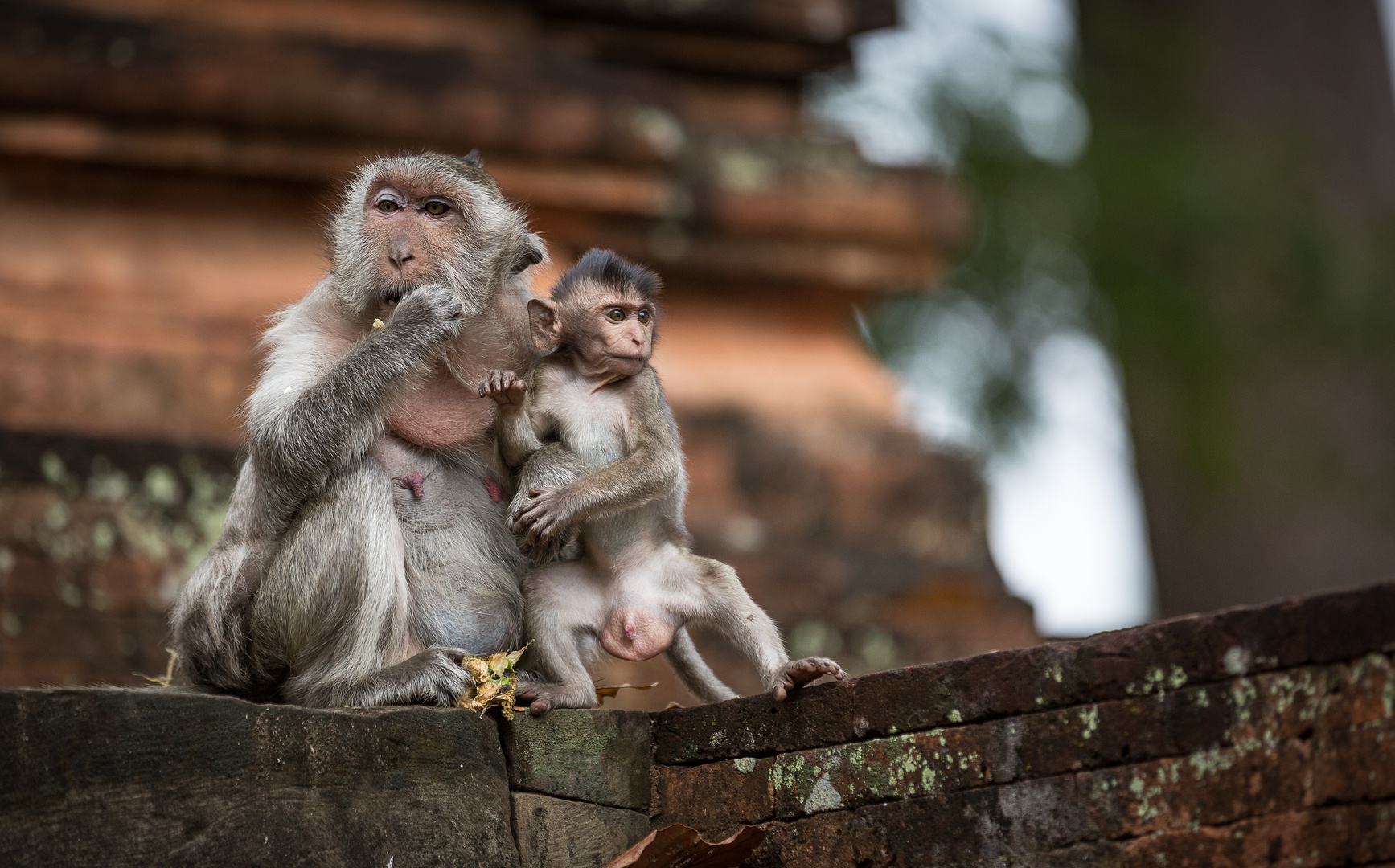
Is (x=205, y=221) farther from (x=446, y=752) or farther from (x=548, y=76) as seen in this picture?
(x=446, y=752)

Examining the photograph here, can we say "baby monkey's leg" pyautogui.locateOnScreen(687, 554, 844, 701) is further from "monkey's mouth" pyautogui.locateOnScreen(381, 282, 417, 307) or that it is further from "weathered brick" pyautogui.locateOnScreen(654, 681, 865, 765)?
"monkey's mouth" pyautogui.locateOnScreen(381, 282, 417, 307)

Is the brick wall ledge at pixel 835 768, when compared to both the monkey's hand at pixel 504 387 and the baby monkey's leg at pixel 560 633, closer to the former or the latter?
the baby monkey's leg at pixel 560 633

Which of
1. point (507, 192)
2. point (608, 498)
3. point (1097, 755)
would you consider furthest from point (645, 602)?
point (507, 192)

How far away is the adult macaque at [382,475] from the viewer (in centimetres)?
414

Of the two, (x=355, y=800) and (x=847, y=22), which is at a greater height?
(x=847, y=22)

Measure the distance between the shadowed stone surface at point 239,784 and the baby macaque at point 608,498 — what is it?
0.46m

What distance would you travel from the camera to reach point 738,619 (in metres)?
4.21

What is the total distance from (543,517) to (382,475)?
0.53 meters

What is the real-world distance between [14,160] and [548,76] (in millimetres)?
2593

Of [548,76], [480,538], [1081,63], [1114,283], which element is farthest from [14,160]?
[1081,63]

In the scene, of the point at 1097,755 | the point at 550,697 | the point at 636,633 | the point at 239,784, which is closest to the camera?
the point at 1097,755

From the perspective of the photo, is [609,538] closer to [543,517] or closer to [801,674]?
[543,517]

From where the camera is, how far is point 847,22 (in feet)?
29.6

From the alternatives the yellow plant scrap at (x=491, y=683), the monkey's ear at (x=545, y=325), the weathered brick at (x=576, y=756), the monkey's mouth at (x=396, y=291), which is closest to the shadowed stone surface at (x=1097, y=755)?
the weathered brick at (x=576, y=756)
